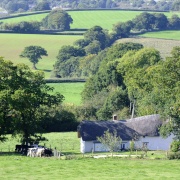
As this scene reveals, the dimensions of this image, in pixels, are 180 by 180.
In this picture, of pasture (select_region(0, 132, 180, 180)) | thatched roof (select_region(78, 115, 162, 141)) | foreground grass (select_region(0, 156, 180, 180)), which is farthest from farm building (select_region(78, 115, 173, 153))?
foreground grass (select_region(0, 156, 180, 180))

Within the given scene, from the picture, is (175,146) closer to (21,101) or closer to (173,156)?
(173,156)

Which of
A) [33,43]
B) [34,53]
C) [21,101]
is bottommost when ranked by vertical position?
[21,101]

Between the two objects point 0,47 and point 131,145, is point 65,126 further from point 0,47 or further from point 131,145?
point 0,47

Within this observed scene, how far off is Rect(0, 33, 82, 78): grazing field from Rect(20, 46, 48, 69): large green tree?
1.64 meters

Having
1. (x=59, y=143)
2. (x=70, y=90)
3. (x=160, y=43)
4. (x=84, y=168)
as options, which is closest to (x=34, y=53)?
(x=160, y=43)

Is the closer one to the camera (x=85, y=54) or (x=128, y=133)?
(x=128, y=133)

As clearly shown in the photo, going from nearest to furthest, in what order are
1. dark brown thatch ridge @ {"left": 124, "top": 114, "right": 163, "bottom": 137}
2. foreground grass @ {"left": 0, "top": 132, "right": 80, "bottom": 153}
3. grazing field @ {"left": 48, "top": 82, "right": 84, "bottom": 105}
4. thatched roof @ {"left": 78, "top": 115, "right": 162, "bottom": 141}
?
1. foreground grass @ {"left": 0, "top": 132, "right": 80, "bottom": 153}
2. thatched roof @ {"left": 78, "top": 115, "right": 162, "bottom": 141}
3. dark brown thatch ridge @ {"left": 124, "top": 114, "right": 163, "bottom": 137}
4. grazing field @ {"left": 48, "top": 82, "right": 84, "bottom": 105}

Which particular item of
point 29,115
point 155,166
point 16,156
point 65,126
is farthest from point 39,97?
point 65,126

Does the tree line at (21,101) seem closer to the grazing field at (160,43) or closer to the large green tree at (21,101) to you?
the large green tree at (21,101)

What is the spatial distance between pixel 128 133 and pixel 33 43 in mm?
109238

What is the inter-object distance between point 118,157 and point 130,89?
121ft

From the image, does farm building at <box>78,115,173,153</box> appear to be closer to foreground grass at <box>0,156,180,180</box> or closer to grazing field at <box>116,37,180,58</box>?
foreground grass at <box>0,156,180,180</box>

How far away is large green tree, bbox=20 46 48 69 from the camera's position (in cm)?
15925

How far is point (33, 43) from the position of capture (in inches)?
6914
